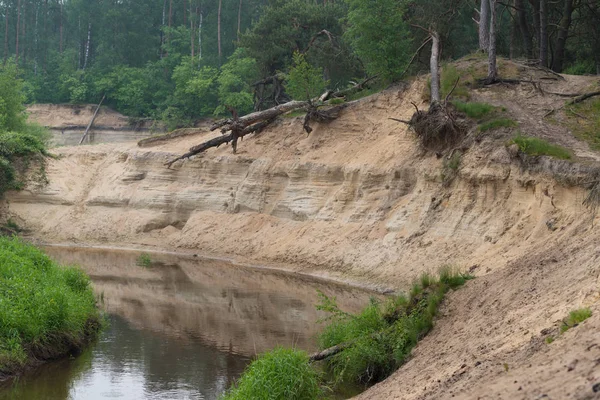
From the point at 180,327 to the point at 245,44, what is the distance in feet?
98.7

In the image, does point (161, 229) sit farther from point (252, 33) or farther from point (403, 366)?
point (403, 366)

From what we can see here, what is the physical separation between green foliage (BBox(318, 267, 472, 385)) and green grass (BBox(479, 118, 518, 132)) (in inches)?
422

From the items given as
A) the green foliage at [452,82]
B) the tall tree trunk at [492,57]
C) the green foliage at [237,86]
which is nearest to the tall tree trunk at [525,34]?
the green foliage at [452,82]

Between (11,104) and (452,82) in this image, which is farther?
(11,104)

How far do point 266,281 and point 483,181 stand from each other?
762 cm

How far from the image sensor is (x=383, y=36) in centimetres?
3225

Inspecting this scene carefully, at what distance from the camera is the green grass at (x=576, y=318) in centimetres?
935

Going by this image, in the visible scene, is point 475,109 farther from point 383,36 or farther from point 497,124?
point 383,36

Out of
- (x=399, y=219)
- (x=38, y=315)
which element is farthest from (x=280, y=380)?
(x=399, y=219)

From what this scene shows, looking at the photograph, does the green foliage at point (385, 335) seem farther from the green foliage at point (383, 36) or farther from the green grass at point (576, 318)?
the green foliage at point (383, 36)

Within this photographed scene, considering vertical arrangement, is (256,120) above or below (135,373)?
above

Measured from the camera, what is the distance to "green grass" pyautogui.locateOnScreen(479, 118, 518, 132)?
24616 millimetres

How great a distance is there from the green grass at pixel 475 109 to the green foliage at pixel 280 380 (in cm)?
1550

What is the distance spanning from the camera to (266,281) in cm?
2631
